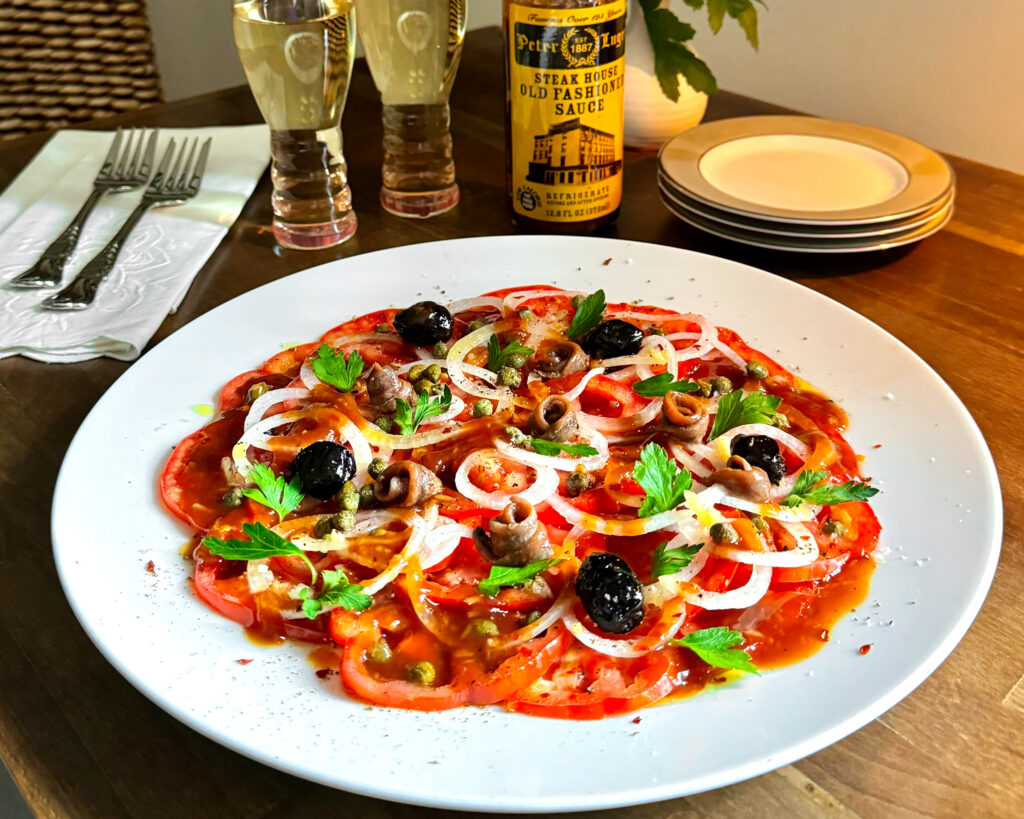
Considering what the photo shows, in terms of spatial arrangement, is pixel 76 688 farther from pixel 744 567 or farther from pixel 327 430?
pixel 744 567

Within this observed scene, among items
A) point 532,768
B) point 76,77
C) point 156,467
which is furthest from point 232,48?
point 532,768

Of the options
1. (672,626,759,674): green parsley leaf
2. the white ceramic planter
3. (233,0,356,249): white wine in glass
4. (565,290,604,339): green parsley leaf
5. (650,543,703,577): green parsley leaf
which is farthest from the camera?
the white ceramic planter

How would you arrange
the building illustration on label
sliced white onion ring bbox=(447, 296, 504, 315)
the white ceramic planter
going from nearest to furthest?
1. sliced white onion ring bbox=(447, 296, 504, 315)
2. the building illustration on label
3. the white ceramic planter

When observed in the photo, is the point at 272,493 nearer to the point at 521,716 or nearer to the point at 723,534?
the point at 521,716

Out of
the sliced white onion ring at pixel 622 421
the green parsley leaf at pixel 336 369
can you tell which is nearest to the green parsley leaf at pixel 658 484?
the sliced white onion ring at pixel 622 421

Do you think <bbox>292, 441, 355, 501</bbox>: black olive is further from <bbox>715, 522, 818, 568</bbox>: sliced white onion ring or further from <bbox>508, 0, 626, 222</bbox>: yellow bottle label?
<bbox>508, 0, 626, 222</bbox>: yellow bottle label

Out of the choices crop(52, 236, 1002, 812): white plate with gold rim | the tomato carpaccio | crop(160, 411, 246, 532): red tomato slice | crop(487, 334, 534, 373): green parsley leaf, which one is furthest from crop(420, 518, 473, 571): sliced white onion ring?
crop(487, 334, 534, 373): green parsley leaf

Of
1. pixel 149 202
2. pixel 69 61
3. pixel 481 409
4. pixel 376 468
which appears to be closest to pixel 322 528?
pixel 376 468
